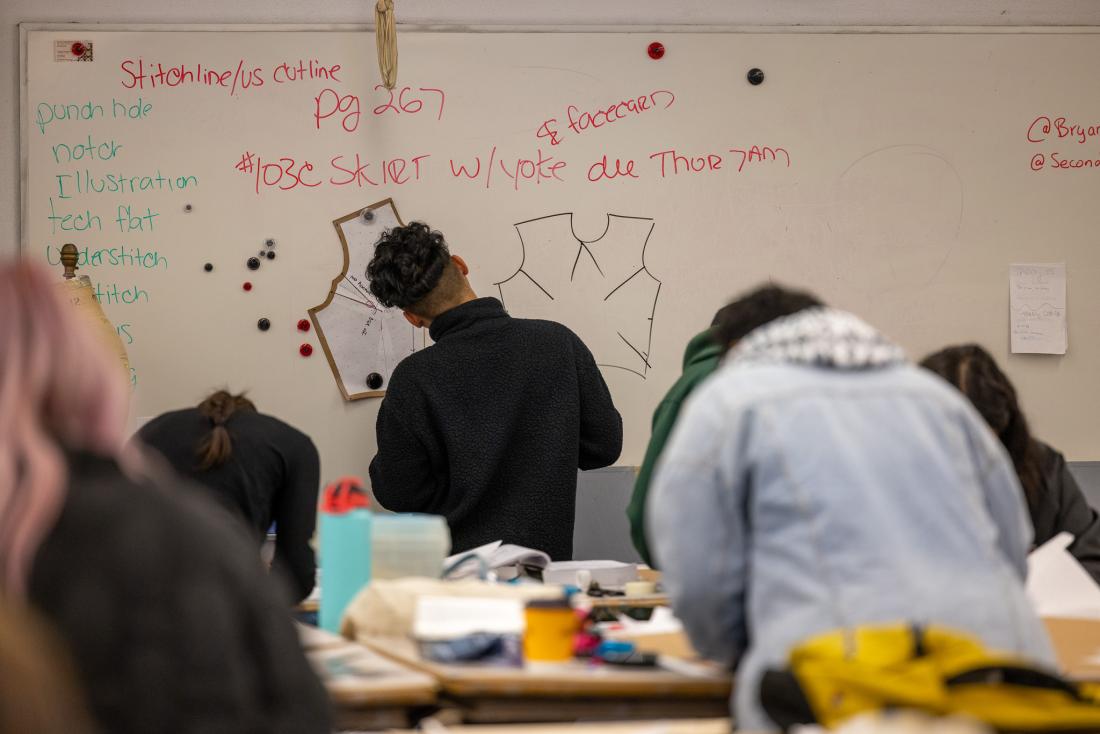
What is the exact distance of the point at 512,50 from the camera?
4195 mm

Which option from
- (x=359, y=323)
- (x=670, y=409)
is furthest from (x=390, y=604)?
(x=359, y=323)

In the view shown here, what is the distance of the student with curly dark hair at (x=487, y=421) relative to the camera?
10.9 feet

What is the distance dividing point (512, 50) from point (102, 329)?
1.60 metres

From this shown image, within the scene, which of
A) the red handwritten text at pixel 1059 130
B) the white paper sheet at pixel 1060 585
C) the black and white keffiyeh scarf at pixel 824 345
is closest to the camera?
the black and white keffiyeh scarf at pixel 824 345

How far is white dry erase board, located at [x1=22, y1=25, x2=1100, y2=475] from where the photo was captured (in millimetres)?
4133

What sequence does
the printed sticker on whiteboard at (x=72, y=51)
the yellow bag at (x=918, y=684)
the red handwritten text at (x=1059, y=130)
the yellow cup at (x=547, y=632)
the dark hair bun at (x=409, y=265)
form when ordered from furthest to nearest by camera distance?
the red handwritten text at (x=1059, y=130) → the printed sticker on whiteboard at (x=72, y=51) → the dark hair bun at (x=409, y=265) → the yellow cup at (x=547, y=632) → the yellow bag at (x=918, y=684)

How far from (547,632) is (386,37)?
99.5 inches

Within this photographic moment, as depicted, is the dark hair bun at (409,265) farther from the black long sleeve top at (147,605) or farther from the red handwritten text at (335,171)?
the black long sleeve top at (147,605)

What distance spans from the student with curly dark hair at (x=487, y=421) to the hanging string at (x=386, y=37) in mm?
781

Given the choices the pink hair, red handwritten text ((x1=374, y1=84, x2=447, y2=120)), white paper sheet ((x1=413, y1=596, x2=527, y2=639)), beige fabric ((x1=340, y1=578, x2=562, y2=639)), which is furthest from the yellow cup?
red handwritten text ((x1=374, y1=84, x2=447, y2=120))

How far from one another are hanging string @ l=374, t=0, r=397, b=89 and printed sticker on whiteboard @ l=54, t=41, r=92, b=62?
96 cm

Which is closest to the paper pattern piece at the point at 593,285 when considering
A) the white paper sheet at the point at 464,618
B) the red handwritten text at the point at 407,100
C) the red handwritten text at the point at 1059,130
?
the red handwritten text at the point at 407,100

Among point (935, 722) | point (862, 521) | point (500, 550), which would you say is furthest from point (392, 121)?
point (935, 722)

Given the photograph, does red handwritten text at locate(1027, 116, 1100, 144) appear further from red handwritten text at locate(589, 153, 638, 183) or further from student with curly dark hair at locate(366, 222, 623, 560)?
student with curly dark hair at locate(366, 222, 623, 560)
